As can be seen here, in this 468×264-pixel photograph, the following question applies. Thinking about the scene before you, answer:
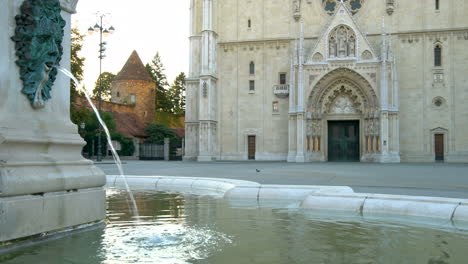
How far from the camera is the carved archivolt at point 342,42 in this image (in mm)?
35969

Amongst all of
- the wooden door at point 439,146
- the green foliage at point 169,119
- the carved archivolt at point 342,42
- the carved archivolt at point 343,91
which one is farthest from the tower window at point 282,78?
the green foliage at point 169,119

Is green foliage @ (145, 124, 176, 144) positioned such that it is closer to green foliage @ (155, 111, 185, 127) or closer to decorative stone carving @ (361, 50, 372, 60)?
green foliage @ (155, 111, 185, 127)

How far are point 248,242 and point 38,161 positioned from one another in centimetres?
246

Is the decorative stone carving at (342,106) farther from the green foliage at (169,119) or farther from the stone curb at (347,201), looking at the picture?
the green foliage at (169,119)

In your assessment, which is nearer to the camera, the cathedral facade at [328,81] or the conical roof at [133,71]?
the cathedral facade at [328,81]

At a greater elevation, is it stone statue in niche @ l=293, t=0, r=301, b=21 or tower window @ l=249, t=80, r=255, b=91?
stone statue in niche @ l=293, t=0, r=301, b=21

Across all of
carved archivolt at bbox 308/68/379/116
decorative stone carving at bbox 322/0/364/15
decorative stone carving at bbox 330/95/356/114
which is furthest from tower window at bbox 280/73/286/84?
decorative stone carving at bbox 322/0/364/15

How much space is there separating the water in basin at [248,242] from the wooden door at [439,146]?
32.1 m

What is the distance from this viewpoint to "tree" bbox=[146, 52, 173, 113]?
85312 mm

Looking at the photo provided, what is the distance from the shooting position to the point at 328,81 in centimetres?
3688

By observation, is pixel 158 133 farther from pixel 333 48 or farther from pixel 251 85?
pixel 333 48

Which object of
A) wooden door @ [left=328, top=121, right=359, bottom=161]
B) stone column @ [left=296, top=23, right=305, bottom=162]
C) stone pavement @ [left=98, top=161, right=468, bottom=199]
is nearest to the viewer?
stone pavement @ [left=98, top=161, right=468, bottom=199]

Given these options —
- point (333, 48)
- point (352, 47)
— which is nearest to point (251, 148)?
point (333, 48)

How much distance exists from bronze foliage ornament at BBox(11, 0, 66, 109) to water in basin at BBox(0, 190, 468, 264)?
168cm
